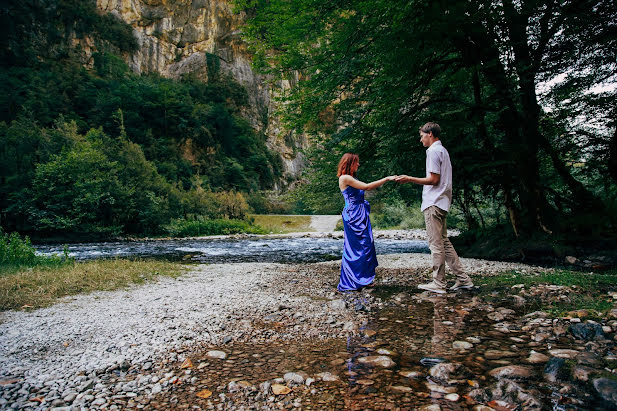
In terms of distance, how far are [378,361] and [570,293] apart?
10.5 feet

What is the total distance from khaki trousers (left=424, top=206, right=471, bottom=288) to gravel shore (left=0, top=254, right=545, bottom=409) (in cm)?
155

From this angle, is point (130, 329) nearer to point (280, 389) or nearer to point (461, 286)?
point (280, 389)

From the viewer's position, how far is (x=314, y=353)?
2.74 meters

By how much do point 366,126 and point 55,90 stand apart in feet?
148

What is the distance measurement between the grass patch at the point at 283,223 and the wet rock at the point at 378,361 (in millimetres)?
29804

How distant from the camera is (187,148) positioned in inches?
1847

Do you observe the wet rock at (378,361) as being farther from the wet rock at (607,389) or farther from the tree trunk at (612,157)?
the tree trunk at (612,157)

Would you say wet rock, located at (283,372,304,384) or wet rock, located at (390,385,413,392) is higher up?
wet rock, located at (390,385,413,392)

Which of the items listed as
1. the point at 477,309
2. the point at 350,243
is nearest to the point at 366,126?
the point at 350,243

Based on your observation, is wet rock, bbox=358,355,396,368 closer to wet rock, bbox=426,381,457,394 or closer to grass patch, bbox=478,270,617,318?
wet rock, bbox=426,381,457,394

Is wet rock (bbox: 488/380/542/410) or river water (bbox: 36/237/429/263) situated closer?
wet rock (bbox: 488/380/542/410)

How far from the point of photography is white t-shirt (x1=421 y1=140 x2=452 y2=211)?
442 centimetres

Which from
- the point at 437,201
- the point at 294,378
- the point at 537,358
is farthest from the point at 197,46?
the point at 537,358

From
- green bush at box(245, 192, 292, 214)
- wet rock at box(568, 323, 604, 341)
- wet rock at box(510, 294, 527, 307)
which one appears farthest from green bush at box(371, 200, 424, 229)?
wet rock at box(568, 323, 604, 341)
